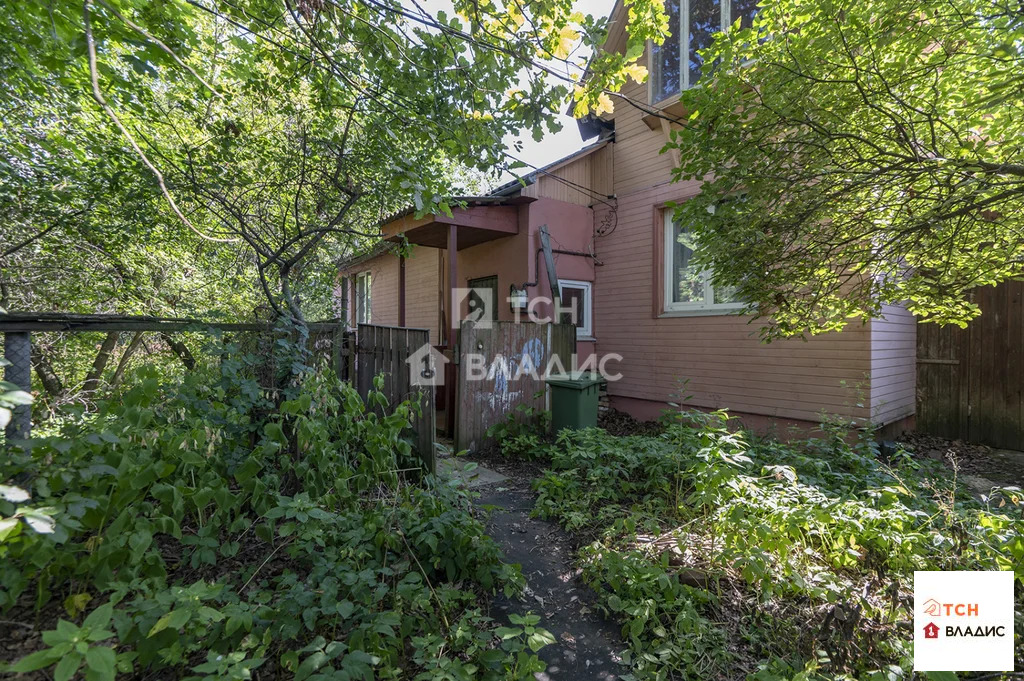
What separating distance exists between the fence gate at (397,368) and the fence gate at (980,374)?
7.11 m

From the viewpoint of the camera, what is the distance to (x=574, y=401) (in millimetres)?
5832

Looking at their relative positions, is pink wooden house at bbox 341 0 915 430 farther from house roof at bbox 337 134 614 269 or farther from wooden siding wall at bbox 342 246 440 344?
wooden siding wall at bbox 342 246 440 344

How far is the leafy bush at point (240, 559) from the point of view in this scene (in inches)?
66.3

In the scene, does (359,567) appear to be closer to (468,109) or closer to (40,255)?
(468,109)

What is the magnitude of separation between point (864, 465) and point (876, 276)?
1.67 meters

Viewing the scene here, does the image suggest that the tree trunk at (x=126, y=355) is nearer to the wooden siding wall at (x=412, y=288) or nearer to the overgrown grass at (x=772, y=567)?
the wooden siding wall at (x=412, y=288)

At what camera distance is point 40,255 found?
15.8 feet

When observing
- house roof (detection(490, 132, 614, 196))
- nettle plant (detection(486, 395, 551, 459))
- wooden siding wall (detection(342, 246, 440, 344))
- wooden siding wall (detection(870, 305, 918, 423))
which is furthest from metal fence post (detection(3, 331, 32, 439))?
wooden siding wall (detection(870, 305, 918, 423))

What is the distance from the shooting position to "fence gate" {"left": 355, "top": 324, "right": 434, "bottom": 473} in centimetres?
406

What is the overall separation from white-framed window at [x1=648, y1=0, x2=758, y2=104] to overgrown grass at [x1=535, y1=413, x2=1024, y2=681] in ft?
19.3

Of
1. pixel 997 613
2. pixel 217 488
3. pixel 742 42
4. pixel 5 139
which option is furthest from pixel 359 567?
pixel 5 139

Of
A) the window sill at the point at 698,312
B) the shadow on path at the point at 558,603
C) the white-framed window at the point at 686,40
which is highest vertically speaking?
the white-framed window at the point at 686,40

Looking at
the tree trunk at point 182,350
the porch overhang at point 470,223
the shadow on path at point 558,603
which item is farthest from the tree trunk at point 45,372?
the shadow on path at point 558,603

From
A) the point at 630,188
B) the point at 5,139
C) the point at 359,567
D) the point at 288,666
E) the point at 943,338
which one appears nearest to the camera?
the point at 288,666
